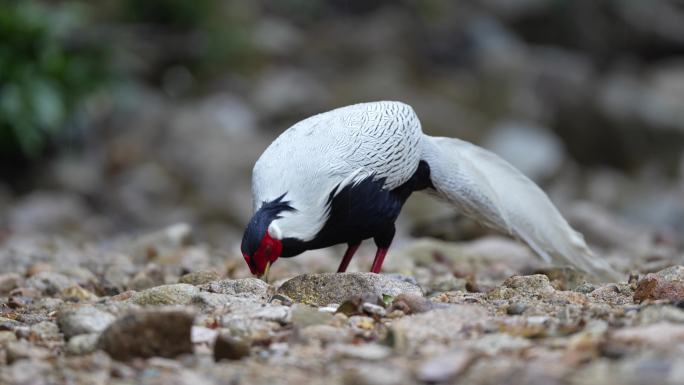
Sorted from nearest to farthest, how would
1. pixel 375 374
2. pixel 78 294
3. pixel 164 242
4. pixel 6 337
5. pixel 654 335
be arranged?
pixel 375 374, pixel 654 335, pixel 6 337, pixel 78 294, pixel 164 242

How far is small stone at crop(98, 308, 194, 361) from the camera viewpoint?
352 centimetres

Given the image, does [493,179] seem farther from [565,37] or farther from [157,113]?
[565,37]

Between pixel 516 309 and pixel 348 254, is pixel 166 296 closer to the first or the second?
pixel 516 309

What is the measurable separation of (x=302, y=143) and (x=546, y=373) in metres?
2.63

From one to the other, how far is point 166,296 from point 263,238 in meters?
0.62

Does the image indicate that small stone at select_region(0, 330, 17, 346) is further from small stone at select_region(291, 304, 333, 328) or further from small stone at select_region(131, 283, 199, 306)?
small stone at select_region(291, 304, 333, 328)

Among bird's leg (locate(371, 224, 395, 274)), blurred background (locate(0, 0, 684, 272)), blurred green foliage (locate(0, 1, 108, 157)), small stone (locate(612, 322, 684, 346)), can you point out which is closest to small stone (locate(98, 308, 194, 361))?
small stone (locate(612, 322, 684, 346))

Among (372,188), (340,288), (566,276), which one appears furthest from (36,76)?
(340,288)

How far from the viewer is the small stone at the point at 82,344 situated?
3656 mm

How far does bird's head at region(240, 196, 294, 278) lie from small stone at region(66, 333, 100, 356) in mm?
1301

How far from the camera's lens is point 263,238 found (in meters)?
4.93

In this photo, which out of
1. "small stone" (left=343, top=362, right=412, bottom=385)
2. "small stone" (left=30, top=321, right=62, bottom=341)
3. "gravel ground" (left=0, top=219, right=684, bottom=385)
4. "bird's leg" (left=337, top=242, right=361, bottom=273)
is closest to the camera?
"small stone" (left=343, top=362, right=412, bottom=385)

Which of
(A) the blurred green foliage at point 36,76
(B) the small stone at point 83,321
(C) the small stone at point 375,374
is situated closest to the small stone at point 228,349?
(C) the small stone at point 375,374

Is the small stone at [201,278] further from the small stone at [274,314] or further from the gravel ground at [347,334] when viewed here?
the small stone at [274,314]
